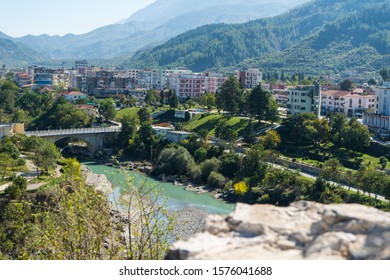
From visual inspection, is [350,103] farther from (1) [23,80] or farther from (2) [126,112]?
(1) [23,80]

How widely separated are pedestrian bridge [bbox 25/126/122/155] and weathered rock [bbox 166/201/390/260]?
2212 centimetres

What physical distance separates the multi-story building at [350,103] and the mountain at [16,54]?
394 ft

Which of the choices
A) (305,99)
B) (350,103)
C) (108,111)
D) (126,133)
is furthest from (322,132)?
(108,111)

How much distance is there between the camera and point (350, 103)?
28.9 meters

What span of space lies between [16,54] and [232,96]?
134 metres

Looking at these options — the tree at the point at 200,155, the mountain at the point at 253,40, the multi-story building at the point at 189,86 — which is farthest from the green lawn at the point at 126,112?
the mountain at the point at 253,40

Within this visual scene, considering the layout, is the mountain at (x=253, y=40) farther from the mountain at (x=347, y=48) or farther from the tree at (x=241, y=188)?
the tree at (x=241, y=188)

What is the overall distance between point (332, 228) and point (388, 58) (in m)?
65.2

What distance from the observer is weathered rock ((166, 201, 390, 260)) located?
2574 mm

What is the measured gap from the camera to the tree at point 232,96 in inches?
1037

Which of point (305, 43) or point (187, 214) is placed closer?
point (187, 214)

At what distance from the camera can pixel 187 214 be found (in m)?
15.0
